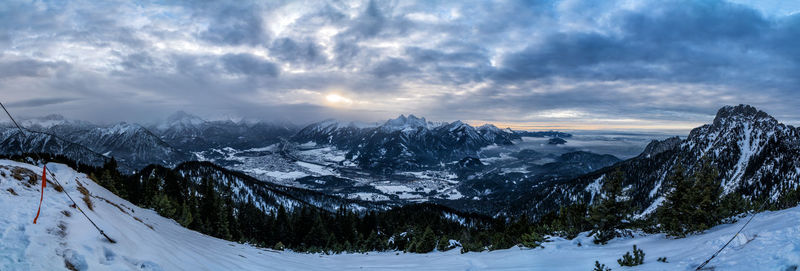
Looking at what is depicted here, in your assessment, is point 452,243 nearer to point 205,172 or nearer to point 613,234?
point 613,234

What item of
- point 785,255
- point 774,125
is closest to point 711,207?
point 785,255

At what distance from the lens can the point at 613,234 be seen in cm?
1588

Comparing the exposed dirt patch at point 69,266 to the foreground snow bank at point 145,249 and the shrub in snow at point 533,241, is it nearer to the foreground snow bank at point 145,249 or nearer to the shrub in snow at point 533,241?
the foreground snow bank at point 145,249

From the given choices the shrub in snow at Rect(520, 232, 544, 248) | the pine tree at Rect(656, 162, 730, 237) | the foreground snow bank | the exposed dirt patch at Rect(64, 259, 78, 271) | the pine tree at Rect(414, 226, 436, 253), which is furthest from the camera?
the pine tree at Rect(414, 226, 436, 253)

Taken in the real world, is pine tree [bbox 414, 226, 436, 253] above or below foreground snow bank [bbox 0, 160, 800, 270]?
below

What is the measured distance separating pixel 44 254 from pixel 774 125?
290935mm

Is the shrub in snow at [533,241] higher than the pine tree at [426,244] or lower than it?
higher

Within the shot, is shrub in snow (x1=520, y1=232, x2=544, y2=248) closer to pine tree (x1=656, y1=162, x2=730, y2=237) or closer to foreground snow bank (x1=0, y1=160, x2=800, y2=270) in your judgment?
foreground snow bank (x1=0, y1=160, x2=800, y2=270)

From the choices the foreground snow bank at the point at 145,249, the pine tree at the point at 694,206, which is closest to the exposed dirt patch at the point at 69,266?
the foreground snow bank at the point at 145,249

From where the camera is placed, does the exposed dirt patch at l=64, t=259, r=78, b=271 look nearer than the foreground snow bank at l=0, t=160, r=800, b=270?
Yes

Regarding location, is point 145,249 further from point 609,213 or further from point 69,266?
point 609,213

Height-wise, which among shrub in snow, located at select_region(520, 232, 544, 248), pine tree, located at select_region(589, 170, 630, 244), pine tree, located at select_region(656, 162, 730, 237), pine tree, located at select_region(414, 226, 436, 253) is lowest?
pine tree, located at select_region(414, 226, 436, 253)

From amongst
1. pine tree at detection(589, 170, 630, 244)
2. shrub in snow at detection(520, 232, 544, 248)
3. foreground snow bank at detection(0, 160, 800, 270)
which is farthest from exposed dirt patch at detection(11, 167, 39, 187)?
pine tree at detection(589, 170, 630, 244)

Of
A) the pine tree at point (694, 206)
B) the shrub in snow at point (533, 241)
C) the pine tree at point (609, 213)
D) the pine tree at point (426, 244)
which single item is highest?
the pine tree at point (694, 206)
